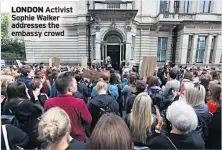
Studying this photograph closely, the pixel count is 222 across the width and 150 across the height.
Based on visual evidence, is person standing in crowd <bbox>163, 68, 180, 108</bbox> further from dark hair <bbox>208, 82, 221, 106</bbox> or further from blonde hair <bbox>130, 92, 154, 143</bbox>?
blonde hair <bbox>130, 92, 154, 143</bbox>

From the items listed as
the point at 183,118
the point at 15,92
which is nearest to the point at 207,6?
the point at 183,118

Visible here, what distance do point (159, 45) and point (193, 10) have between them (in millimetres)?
5414

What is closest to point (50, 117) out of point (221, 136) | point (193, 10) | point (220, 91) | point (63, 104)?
point (63, 104)

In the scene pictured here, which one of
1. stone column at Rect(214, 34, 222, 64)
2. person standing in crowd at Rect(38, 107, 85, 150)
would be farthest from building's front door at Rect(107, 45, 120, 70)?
person standing in crowd at Rect(38, 107, 85, 150)

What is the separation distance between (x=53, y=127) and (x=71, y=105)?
1.11m

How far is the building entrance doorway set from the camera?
1969 cm

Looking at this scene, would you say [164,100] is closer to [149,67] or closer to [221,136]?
[221,136]

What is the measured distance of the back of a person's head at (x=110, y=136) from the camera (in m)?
1.50

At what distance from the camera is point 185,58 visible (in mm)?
21016

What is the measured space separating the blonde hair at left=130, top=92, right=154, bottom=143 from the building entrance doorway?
1708 cm

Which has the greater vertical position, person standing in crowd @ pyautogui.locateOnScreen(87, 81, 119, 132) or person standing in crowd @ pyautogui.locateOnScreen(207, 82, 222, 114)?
person standing in crowd @ pyautogui.locateOnScreen(207, 82, 222, 114)

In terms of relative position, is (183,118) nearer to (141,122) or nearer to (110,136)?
(141,122)

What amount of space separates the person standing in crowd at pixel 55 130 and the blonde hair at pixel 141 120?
35.8 inches

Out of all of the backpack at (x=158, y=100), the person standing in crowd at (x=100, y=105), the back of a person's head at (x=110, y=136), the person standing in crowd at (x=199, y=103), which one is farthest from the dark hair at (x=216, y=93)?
the back of a person's head at (x=110, y=136)
